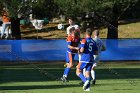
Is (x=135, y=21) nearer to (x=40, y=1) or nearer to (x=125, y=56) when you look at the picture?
(x=40, y=1)

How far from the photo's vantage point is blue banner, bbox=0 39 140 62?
33.1m

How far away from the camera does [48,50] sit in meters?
33.8

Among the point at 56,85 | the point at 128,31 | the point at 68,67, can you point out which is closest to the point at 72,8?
the point at 128,31

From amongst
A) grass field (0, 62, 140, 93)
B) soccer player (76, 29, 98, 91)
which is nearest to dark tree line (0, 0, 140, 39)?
grass field (0, 62, 140, 93)

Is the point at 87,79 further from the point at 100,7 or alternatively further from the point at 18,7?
the point at 18,7

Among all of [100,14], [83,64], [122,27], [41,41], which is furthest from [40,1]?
[83,64]

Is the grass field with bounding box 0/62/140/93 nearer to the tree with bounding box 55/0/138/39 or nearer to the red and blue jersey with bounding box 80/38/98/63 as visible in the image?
the red and blue jersey with bounding box 80/38/98/63

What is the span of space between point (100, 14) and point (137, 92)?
2587cm

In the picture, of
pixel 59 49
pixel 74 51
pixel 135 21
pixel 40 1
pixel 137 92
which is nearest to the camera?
pixel 137 92

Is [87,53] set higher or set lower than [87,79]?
higher

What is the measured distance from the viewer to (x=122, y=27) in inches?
2152

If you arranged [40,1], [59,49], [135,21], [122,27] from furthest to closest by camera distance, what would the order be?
[135,21] < [122,27] < [40,1] < [59,49]

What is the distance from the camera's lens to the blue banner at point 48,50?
33125mm

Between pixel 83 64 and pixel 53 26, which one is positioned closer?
pixel 83 64
